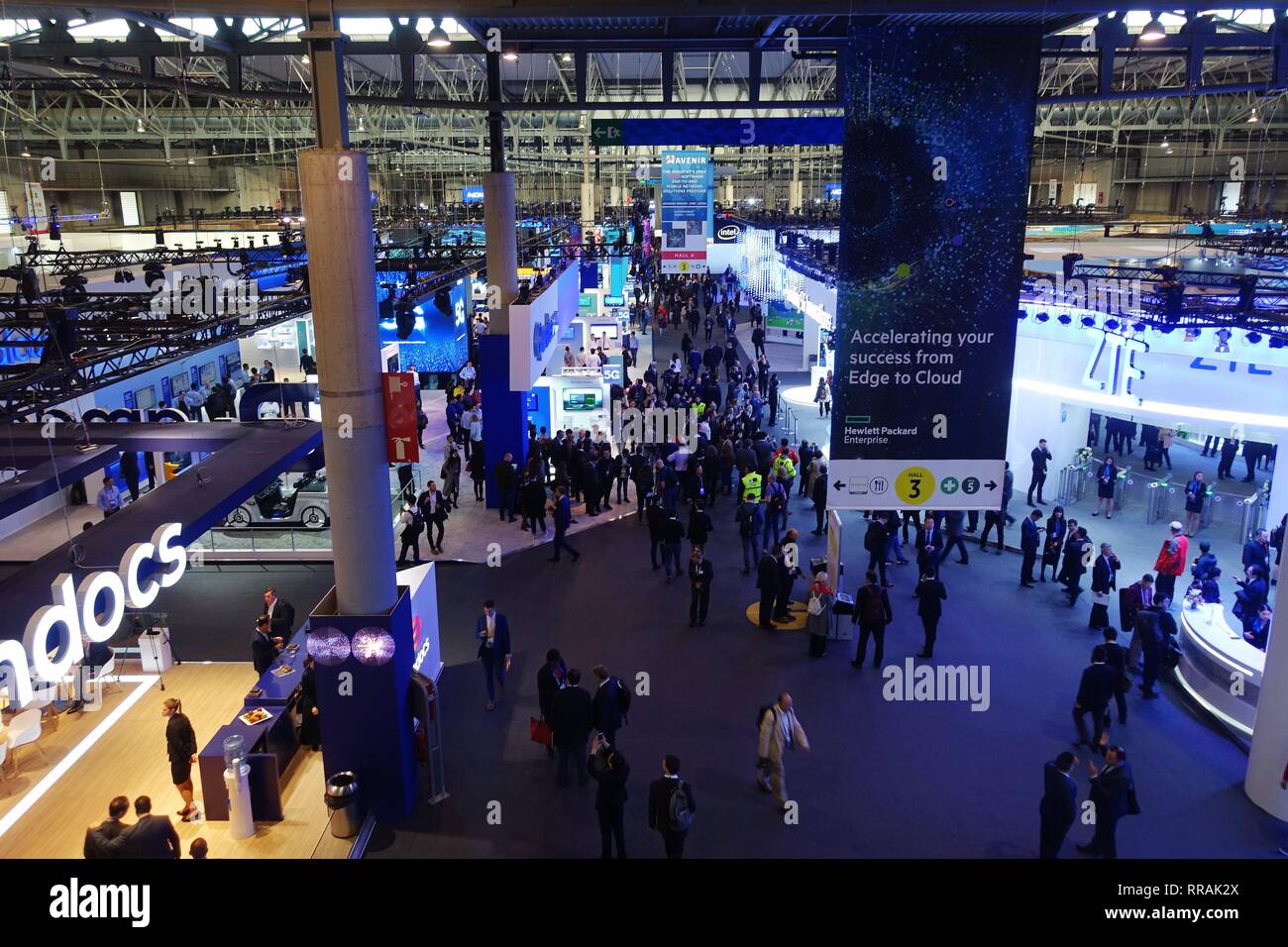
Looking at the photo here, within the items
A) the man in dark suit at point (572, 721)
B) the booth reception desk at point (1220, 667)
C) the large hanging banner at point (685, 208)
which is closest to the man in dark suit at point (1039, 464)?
the booth reception desk at point (1220, 667)

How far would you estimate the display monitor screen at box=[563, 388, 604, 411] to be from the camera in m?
17.0

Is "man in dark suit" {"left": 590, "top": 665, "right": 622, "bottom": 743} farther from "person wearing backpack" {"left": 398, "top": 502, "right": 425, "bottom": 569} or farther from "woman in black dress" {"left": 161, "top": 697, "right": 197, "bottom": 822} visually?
"person wearing backpack" {"left": 398, "top": 502, "right": 425, "bottom": 569}

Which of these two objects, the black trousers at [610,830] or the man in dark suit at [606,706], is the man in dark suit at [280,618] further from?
the black trousers at [610,830]

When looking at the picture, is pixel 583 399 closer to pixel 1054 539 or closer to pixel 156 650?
pixel 1054 539

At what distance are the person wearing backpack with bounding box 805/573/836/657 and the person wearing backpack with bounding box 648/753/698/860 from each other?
12.0ft

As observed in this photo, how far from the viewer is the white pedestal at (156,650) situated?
31.4ft

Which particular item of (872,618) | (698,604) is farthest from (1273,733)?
(698,604)

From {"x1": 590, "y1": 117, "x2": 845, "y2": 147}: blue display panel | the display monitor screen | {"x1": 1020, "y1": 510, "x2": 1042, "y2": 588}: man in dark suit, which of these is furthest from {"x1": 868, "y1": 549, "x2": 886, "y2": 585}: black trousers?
the display monitor screen

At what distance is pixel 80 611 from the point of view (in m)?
5.53

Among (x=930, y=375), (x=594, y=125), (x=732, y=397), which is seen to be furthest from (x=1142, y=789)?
(x=732, y=397)

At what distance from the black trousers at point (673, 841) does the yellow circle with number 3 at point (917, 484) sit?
272cm

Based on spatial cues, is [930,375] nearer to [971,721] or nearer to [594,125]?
[971,721]

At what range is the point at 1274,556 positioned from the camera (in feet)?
35.2

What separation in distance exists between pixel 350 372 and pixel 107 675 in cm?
565
